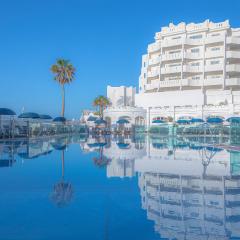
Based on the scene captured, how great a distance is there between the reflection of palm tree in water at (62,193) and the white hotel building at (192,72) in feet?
112

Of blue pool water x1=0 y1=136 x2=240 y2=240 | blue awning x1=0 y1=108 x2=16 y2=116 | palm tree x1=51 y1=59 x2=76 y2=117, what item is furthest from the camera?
palm tree x1=51 y1=59 x2=76 y2=117

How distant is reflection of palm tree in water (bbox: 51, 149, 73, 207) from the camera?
4586 mm

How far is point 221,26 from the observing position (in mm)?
42969

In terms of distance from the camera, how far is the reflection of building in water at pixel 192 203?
343cm

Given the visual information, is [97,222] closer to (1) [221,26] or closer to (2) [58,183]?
(2) [58,183]

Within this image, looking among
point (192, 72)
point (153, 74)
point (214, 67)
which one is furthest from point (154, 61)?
point (214, 67)

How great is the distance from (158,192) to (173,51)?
42.4 meters

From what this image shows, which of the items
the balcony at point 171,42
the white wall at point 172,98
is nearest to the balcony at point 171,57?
the balcony at point 171,42

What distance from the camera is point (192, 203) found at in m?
4.55

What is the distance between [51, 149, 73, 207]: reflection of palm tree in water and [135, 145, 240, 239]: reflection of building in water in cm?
134

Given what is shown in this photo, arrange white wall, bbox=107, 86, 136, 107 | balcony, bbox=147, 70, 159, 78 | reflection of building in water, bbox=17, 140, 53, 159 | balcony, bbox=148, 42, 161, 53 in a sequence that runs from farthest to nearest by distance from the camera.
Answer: white wall, bbox=107, 86, 136, 107
balcony, bbox=148, 42, 161, 53
balcony, bbox=147, 70, 159, 78
reflection of building in water, bbox=17, 140, 53, 159

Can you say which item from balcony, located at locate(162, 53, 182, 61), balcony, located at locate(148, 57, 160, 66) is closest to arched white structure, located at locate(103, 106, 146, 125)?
balcony, located at locate(148, 57, 160, 66)

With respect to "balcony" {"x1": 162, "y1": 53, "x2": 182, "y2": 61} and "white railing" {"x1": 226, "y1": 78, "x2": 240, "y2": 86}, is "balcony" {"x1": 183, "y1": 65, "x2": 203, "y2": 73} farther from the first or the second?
"white railing" {"x1": 226, "y1": 78, "x2": 240, "y2": 86}

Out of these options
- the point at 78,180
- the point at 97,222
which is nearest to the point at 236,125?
the point at 78,180
